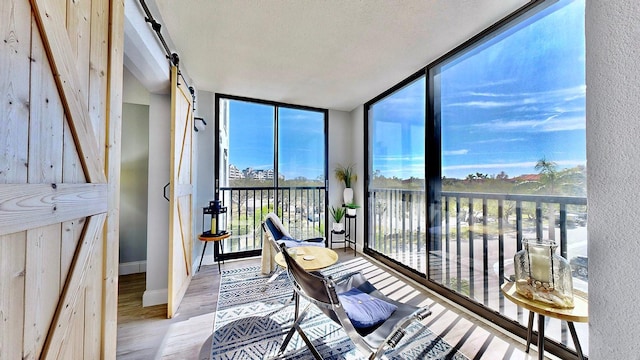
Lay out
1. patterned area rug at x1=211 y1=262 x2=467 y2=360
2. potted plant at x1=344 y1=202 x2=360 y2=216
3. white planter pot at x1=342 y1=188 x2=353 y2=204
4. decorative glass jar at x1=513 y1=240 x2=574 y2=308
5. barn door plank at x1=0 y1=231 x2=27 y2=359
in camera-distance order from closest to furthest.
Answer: barn door plank at x1=0 y1=231 x2=27 y2=359
decorative glass jar at x1=513 y1=240 x2=574 y2=308
patterned area rug at x1=211 y1=262 x2=467 y2=360
potted plant at x1=344 y1=202 x2=360 y2=216
white planter pot at x1=342 y1=188 x2=353 y2=204

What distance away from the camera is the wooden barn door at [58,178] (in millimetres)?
655

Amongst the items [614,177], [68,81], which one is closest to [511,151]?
[614,177]

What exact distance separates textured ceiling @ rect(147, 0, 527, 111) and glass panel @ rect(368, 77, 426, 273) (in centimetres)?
43

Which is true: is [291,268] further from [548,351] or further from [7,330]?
[548,351]

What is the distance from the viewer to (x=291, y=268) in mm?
1635

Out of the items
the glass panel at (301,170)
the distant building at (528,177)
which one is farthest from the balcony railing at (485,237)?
the glass panel at (301,170)

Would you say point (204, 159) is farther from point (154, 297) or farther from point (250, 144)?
point (154, 297)

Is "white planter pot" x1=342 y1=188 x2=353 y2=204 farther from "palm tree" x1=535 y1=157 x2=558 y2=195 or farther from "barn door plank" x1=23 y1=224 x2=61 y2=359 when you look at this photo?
"barn door plank" x1=23 y1=224 x2=61 y2=359

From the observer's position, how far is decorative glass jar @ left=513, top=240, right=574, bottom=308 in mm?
1259

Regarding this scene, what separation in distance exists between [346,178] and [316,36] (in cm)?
263

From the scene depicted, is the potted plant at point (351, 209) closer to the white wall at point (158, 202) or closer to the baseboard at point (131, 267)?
the white wall at point (158, 202)

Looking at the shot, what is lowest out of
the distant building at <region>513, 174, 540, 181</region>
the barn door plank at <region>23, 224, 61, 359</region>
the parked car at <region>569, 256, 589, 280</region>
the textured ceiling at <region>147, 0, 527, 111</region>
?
the parked car at <region>569, 256, 589, 280</region>

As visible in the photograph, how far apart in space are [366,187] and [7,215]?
12.6 ft

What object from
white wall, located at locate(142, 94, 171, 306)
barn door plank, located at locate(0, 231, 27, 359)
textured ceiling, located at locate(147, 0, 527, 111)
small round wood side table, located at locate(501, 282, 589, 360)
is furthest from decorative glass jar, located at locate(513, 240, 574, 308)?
white wall, located at locate(142, 94, 171, 306)
